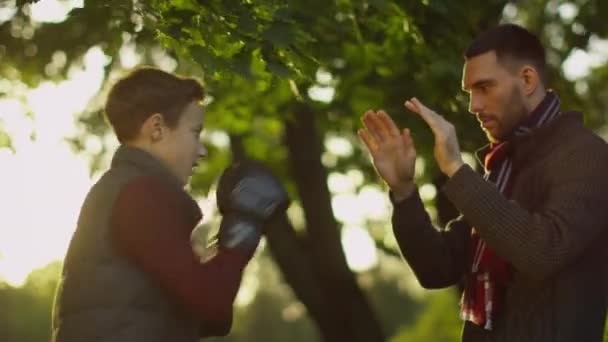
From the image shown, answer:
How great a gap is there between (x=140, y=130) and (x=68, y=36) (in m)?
5.52

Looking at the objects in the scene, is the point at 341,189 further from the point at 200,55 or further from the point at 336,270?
the point at 200,55

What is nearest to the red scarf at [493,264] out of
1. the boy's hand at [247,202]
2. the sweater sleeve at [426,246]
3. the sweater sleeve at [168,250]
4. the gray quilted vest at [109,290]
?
the sweater sleeve at [426,246]

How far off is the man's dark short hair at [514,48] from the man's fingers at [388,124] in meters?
0.48

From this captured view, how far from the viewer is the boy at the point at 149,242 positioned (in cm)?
452

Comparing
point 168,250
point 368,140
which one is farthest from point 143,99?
point 368,140

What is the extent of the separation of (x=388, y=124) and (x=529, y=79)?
61cm

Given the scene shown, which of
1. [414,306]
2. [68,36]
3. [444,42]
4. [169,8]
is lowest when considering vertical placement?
[414,306]

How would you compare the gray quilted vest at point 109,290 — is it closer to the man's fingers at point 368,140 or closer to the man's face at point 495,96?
the man's fingers at point 368,140

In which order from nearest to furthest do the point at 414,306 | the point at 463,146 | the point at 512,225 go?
1. the point at 512,225
2. the point at 463,146
3. the point at 414,306

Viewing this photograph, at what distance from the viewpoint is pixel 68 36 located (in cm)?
1017

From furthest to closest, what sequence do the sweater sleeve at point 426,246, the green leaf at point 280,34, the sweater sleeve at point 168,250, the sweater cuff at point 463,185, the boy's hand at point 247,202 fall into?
the green leaf at point 280,34
the sweater sleeve at point 426,246
the boy's hand at point 247,202
the sweater cuff at point 463,185
the sweater sleeve at point 168,250

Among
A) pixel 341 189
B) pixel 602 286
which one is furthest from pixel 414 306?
pixel 602 286

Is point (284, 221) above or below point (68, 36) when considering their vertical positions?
below

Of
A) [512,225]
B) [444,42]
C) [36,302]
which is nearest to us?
[512,225]
